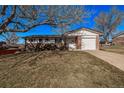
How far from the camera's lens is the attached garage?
22219 millimetres

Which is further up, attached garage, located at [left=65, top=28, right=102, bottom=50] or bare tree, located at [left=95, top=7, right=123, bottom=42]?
bare tree, located at [left=95, top=7, right=123, bottom=42]

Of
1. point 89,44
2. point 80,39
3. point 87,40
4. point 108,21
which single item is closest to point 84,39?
point 87,40

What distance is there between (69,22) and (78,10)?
3.72ft

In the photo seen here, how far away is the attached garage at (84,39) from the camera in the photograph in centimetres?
2222

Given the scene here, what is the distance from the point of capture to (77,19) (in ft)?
33.8

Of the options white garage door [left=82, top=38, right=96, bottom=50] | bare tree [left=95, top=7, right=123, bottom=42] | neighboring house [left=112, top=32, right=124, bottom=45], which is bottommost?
white garage door [left=82, top=38, right=96, bottom=50]

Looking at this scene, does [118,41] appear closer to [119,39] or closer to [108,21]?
[119,39]

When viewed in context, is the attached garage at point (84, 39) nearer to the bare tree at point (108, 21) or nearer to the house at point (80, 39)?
the house at point (80, 39)

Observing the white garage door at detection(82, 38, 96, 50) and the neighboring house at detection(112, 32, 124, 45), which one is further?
the neighboring house at detection(112, 32, 124, 45)

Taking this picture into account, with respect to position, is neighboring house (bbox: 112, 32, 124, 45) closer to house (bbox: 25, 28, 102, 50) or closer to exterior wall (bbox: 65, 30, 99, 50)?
house (bbox: 25, 28, 102, 50)

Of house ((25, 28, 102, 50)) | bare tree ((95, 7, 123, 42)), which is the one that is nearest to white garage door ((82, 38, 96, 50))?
house ((25, 28, 102, 50))

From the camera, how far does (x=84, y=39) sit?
74.1ft

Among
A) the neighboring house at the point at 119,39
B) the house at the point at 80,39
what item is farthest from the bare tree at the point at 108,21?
the house at the point at 80,39

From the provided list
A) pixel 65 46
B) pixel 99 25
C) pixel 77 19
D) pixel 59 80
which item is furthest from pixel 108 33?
pixel 59 80
